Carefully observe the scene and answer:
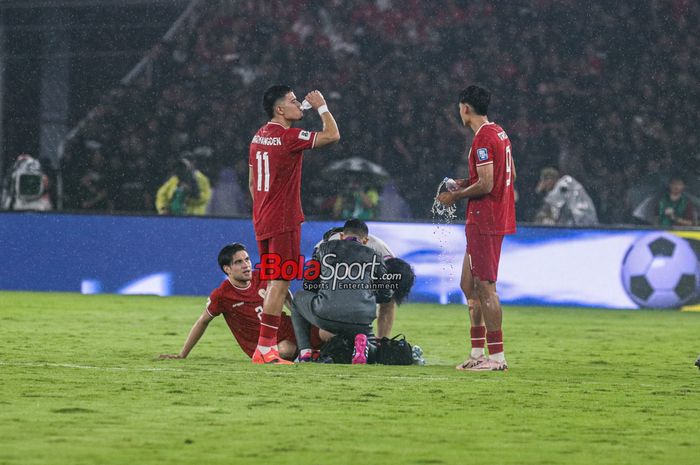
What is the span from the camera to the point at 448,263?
16.8m

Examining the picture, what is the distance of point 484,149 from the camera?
28.9 feet

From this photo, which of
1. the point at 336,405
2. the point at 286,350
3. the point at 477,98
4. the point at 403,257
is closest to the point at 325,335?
the point at 286,350

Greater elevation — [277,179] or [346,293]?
[277,179]

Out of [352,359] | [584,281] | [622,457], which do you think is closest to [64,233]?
[584,281]

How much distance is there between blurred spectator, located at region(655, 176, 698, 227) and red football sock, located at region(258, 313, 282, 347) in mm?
8883

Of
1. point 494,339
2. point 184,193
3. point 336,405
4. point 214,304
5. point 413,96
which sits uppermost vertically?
point 413,96

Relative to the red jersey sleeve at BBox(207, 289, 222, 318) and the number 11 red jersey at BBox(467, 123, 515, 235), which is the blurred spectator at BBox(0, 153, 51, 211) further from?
the number 11 red jersey at BBox(467, 123, 515, 235)

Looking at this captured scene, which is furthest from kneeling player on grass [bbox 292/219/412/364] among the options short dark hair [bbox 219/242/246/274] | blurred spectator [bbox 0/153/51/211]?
blurred spectator [bbox 0/153/51/211]

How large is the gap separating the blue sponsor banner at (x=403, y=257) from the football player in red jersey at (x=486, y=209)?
746cm

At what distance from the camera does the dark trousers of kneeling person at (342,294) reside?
9273 mm

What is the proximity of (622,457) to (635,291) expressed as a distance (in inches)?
439

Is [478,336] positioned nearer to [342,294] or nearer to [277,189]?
[342,294]

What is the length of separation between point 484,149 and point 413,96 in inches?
409

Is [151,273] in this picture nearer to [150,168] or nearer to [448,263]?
[150,168]
